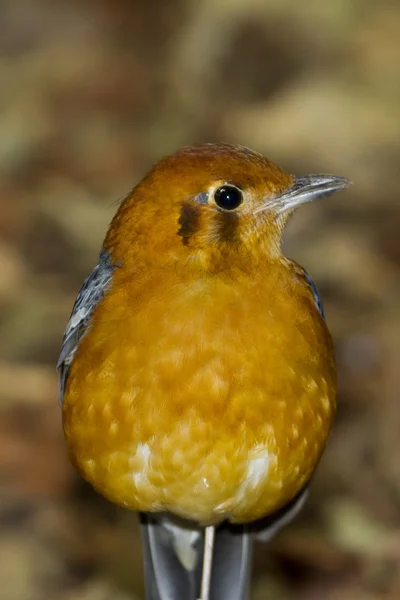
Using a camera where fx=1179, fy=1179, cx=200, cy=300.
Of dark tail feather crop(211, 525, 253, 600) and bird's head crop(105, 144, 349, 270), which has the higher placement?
bird's head crop(105, 144, 349, 270)

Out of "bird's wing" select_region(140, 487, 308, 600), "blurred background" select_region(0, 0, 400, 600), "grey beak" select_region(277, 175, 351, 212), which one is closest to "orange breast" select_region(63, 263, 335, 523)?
"grey beak" select_region(277, 175, 351, 212)

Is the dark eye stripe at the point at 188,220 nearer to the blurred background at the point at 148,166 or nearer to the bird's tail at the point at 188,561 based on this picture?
the bird's tail at the point at 188,561

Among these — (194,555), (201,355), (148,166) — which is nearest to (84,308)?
(201,355)

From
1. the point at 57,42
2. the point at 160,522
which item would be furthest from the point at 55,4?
the point at 160,522

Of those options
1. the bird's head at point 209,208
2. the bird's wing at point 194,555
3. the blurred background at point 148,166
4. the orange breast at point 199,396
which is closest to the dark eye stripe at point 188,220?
the bird's head at point 209,208

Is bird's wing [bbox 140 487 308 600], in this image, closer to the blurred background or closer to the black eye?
the black eye

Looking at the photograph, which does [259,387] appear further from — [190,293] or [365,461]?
[365,461]

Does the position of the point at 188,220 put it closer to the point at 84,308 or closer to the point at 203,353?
the point at 203,353
